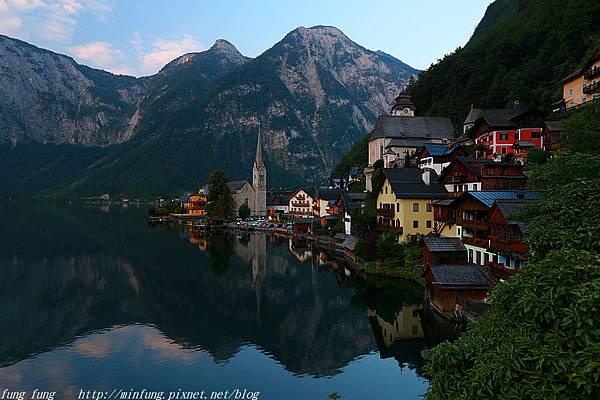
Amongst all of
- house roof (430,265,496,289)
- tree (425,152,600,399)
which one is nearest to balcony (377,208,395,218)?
house roof (430,265,496,289)

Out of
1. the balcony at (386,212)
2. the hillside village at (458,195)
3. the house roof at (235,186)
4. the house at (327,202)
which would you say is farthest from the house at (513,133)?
the house roof at (235,186)

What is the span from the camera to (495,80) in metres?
83.5

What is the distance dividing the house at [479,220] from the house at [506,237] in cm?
37

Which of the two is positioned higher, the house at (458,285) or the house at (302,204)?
the house at (302,204)

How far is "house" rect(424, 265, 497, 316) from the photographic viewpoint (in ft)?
97.3

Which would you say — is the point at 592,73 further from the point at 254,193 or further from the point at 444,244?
the point at 254,193

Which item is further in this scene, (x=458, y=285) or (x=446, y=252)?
(x=446, y=252)

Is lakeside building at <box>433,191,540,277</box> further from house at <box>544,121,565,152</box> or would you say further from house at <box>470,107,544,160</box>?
house at <box>470,107,544,160</box>

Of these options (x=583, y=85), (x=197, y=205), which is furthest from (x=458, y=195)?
(x=197, y=205)

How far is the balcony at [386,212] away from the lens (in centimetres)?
4869

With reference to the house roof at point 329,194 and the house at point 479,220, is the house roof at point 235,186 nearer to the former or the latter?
the house roof at point 329,194

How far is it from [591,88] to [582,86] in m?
2.68

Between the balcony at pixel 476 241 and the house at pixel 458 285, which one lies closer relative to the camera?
the house at pixel 458 285

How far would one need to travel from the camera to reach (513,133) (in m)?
54.9
